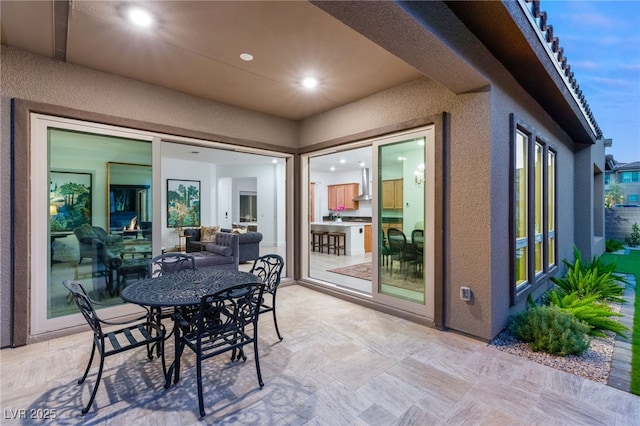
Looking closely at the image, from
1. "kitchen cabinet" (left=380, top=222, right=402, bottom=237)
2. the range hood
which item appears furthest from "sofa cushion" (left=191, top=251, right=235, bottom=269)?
the range hood

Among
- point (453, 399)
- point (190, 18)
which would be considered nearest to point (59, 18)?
point (190, 18)

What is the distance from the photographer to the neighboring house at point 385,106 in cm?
219

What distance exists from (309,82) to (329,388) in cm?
311

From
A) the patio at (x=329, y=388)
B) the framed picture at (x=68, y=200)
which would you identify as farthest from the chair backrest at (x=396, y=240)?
the framed picture at (x=68, y=200)

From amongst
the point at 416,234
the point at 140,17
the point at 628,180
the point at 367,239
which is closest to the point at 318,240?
the point at 367,239

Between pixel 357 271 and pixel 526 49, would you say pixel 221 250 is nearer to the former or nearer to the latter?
pixel 357 271

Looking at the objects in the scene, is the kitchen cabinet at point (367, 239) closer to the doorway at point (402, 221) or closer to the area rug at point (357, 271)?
the area rug at point (357, 271)

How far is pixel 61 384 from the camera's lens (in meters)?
2.07

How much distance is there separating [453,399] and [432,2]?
8.69 feet

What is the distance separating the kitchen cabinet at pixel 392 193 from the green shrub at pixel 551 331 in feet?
5.76

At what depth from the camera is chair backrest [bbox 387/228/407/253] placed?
3670 millimetres

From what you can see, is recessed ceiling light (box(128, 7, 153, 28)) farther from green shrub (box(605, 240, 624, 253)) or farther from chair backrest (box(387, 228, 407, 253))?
green shrub (box(605, 240, 624, 253))

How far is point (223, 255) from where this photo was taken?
17.8ft

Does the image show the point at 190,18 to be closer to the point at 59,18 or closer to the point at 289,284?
the point at 59,18
